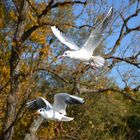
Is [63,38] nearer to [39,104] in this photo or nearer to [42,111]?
[42,111]

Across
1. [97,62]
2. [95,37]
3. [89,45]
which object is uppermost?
[95,37]

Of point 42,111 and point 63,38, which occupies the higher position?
point 63,38

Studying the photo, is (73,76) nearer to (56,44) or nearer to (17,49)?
(17,49)

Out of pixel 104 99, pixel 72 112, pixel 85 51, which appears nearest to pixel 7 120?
pixel 85 51

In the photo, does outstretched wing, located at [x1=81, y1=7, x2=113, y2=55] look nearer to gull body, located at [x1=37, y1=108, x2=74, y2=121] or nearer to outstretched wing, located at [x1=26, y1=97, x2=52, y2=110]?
gull body, located at [x1=37, y1=108, x2=74, y2=121]

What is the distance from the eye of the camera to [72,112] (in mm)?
22062

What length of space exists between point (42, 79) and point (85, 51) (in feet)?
25.5

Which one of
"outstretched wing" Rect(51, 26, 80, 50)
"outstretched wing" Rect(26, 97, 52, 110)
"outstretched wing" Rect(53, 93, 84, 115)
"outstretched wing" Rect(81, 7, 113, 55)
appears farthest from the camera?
"outstretched wing" Rect(26, 97, 52, 110)

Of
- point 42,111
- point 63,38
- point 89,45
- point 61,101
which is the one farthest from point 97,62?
point 42,111

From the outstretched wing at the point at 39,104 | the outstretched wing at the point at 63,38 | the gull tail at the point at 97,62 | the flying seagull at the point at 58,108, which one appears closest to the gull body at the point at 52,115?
the flying seagull at the point at 58,108

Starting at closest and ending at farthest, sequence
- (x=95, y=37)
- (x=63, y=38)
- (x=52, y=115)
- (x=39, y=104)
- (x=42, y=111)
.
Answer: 1. (x=95, y=37)
2. (x=63, y=38)
3. (x=52, y=115)
4. (x=42, y=111)
5. (x=39, y=104)

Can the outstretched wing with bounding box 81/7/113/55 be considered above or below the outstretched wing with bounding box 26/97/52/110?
above

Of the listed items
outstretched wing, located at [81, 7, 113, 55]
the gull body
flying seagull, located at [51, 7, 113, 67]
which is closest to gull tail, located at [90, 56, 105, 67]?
flying seagull, located at [51, 7, 113, 67]

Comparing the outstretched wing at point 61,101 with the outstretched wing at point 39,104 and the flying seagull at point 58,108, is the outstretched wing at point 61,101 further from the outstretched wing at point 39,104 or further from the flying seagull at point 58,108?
the outstretched wing at point 39,104
